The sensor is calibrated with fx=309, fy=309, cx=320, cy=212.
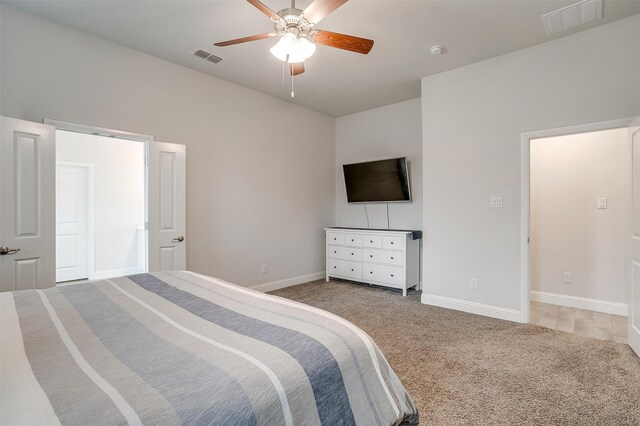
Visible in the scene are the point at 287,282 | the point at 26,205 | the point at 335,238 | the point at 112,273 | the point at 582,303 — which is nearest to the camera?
the point at 26,205

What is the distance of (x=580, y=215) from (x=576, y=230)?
0.19m

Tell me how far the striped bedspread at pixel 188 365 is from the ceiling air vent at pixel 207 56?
2748 mm

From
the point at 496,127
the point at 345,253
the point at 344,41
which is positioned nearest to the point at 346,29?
the point at 344,41

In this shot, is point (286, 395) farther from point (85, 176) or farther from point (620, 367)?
point (85, 176)

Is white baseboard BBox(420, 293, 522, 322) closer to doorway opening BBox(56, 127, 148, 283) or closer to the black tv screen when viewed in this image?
the black tv screen

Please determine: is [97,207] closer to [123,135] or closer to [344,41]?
[123,135]

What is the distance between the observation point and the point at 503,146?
11.0 feet

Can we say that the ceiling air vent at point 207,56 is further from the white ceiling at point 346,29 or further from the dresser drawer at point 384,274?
the dresser drawer at point 384,274

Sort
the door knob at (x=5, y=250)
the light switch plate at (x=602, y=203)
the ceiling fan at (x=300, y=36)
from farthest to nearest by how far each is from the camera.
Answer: the light switch plate at (x=602, y=203)
the door knob at (x=5, y=250)
the ceiling fan at (x=300, y=36)

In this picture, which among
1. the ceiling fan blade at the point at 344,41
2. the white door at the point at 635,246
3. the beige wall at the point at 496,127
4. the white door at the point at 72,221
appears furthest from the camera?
the white door at the point at 72,221

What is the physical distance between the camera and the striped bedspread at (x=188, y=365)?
0.75 m

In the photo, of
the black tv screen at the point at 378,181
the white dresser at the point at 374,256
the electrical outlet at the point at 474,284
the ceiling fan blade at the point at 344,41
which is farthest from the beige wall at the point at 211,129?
the electrical outlet at the point at 474,284

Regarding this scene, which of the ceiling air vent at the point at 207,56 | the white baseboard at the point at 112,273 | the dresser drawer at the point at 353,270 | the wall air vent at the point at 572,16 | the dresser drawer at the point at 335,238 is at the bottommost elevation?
the white baseboard at the point at 112,273

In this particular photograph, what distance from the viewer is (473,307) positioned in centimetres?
356
